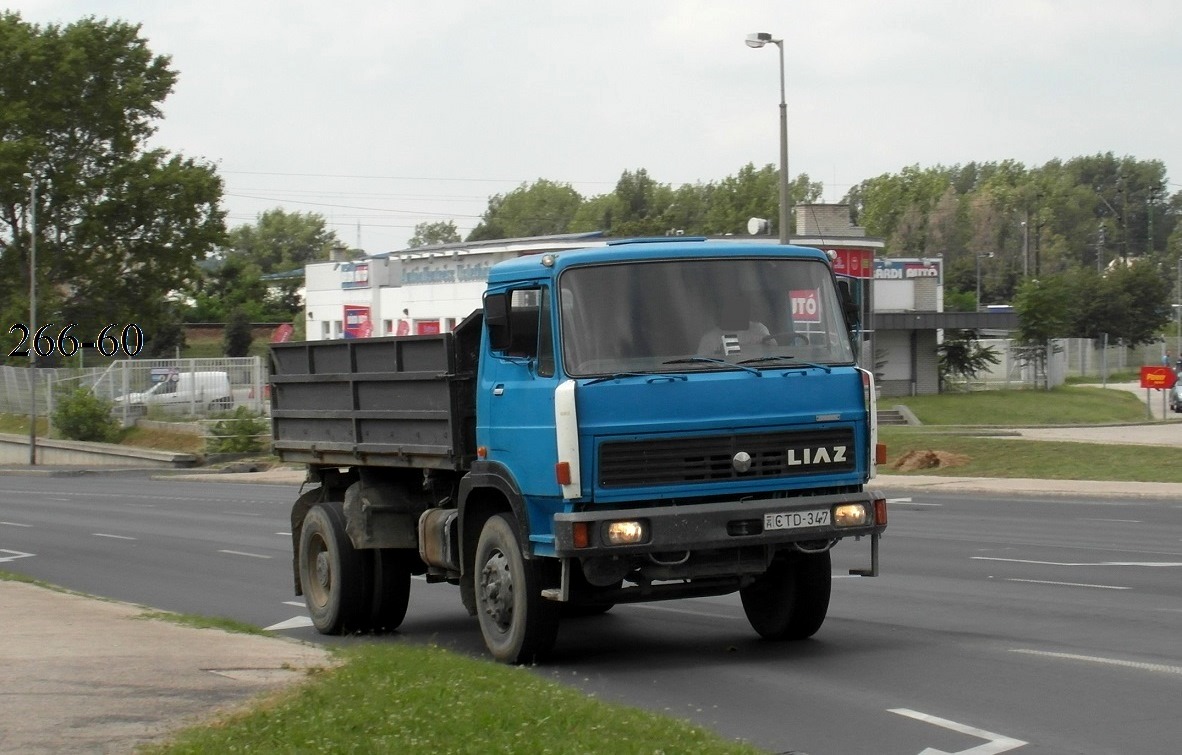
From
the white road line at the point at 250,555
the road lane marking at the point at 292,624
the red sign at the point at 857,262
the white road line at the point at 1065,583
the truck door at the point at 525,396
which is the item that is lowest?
the white road line at the point at 250,555

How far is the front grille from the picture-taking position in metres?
9.81

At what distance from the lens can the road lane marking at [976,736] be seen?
746 cm

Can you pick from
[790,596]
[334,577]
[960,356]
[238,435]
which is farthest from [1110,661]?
[960,356]

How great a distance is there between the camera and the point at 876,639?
11305mm

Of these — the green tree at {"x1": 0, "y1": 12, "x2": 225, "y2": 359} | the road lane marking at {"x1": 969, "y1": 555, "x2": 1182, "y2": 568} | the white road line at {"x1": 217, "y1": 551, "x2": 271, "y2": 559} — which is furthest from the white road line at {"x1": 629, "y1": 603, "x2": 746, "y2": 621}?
the green tree at {"x1": 0, "y1": 12, "x2": 225, "y2": 359}

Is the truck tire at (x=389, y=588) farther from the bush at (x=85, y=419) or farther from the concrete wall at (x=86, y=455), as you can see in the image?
the bush at (x=85, y=419)

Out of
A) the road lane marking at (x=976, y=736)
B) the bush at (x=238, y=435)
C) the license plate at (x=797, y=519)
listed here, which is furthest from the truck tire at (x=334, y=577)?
the bush at (x=238, y=435)

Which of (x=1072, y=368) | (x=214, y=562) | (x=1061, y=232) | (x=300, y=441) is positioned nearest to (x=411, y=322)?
(x=1072, y=368)

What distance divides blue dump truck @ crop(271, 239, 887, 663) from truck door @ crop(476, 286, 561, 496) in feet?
0.05

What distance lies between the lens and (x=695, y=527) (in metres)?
9.82

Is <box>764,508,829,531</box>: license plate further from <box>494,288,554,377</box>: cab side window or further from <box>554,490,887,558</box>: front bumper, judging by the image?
<box>494,288,554,377</box>: cab side window

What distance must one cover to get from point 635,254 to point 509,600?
243 centimetres

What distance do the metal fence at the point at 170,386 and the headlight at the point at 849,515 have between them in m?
45.3

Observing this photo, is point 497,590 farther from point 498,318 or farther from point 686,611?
point 686,611
